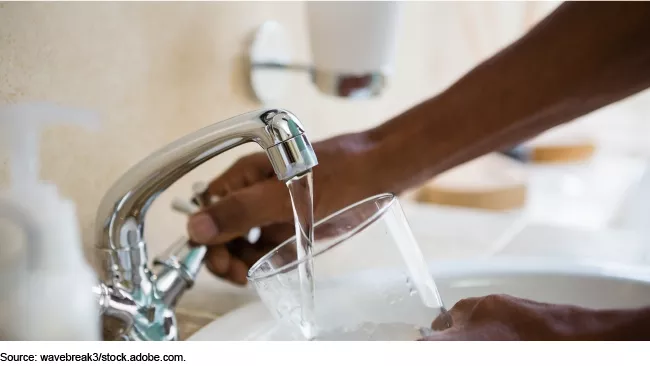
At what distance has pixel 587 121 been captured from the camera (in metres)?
1.83

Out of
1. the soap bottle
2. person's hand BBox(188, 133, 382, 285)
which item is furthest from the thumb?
the soap bottle

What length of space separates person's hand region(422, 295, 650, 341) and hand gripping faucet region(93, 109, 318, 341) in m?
0.13

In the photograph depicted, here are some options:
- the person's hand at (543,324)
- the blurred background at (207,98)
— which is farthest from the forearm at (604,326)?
the blurred background at (207,98)

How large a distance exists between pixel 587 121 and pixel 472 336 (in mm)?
1651

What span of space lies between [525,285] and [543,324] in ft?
0.57

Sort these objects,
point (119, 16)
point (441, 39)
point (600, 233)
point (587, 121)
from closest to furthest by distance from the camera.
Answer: point (119, 16), point (600, 233), point (441, 39), point (587, 121)

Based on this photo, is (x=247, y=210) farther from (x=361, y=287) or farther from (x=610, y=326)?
(x=610, y=326)

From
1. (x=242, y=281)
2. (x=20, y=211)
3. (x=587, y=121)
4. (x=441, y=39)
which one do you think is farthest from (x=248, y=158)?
(x=587, y=121)

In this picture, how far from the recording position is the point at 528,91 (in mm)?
460

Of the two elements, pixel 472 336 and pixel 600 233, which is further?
pixel 600 233

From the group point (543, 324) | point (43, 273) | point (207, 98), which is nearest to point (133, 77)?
point (207, 98)

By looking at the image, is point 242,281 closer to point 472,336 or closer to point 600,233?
point 472,336

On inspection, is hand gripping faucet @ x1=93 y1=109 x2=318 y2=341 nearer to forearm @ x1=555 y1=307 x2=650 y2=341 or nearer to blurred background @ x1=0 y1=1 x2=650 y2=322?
blurred background @ x1=0 y1=1 x2=650 y2=322

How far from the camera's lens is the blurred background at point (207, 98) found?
A: 0.43 metres
